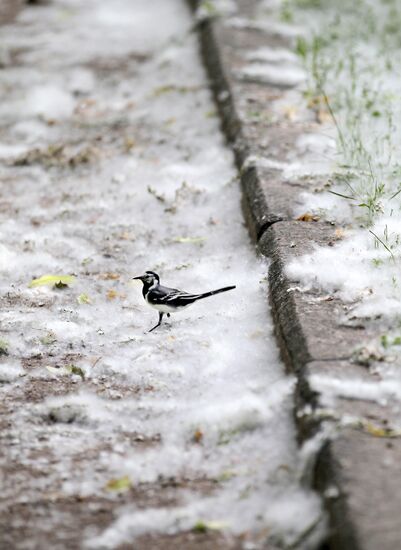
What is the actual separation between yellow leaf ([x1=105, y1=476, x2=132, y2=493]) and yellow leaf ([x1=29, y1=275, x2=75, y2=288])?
1.28m

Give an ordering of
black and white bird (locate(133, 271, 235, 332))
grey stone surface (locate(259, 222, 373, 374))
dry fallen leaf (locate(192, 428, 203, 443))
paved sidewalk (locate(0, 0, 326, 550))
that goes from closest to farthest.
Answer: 1. paved sidewalk (locate(0, 0, 326, 550))
2. dry fallen leaf (locate(192, 428, 203, 443))
3. grey stone surface (locate(259, 222, 373, 374))
4. black and white bird (locate(133, 271, 235, 332))

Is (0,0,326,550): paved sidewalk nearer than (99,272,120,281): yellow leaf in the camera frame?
Yes

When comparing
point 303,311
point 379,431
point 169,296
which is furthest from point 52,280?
point 379,431

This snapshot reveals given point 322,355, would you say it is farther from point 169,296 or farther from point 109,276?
point 109,276

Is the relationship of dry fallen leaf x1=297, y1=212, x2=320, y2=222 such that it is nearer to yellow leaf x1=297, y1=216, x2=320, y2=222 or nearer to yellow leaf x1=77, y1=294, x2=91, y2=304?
yellow leaf x1=297, y1=216, x2=320, y2=222

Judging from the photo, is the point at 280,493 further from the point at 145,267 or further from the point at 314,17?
the point at 314,17

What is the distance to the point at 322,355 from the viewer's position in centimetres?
233

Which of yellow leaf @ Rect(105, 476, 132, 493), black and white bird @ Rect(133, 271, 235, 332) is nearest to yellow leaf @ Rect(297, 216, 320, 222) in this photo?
black and white bird @ Rect(133, 271, 235, 332)

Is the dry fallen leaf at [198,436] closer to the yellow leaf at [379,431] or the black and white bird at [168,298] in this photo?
the yellow leaf at [379,431]

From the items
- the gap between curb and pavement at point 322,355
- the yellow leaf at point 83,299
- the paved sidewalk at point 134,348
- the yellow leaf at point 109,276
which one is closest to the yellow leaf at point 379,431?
the gap between curb and pavement at point 322,355

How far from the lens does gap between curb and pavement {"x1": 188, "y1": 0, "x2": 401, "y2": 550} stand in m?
1.77

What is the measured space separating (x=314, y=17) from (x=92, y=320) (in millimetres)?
4206

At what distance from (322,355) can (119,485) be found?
27.6 inches

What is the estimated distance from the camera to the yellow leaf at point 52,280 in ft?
10.7
